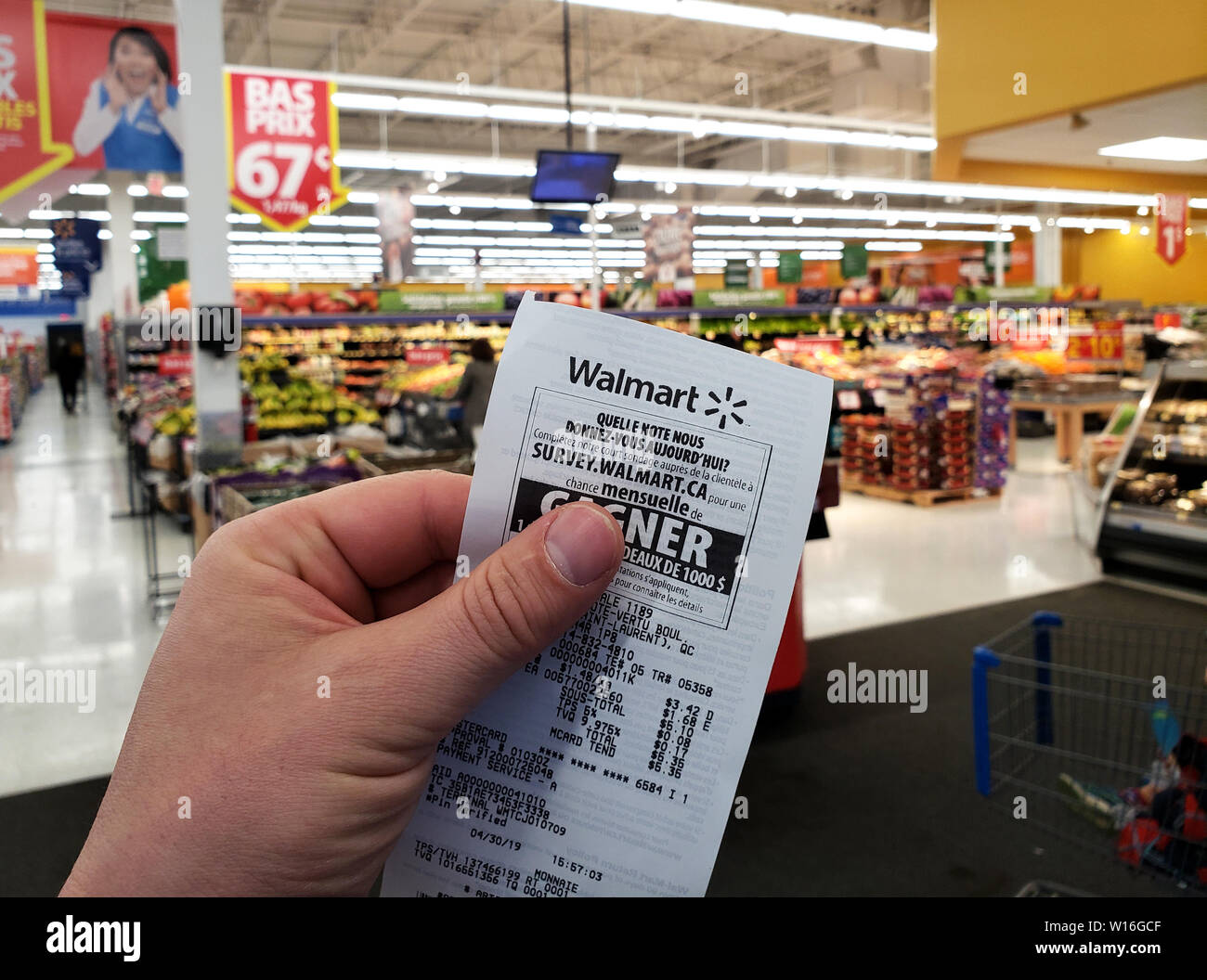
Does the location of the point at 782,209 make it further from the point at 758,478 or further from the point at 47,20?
the point at 758,478

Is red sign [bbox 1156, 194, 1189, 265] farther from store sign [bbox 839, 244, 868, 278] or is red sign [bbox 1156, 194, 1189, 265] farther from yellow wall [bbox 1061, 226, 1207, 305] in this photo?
yellow wall [bbox 1061, 226, 1207, 305]

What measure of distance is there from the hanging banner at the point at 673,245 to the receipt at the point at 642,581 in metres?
11.9

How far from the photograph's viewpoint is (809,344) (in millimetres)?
13242

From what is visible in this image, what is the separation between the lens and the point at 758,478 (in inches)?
31.4

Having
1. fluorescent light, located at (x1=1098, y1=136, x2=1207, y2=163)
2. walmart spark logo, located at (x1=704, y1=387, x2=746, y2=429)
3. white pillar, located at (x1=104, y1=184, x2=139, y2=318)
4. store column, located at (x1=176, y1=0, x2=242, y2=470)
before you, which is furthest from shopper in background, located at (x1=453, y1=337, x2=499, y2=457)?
white pillar, located at (x1=104, y1=184, x2=139, y2=318)

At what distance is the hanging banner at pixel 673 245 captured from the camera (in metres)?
12.4

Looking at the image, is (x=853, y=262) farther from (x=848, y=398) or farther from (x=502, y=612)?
(x=502, y=612)

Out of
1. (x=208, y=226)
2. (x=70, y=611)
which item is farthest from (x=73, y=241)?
(x=70, y=611)

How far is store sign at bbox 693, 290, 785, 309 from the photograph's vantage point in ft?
41.9

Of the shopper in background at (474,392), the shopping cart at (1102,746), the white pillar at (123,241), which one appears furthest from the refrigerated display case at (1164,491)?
the white pillar at (123,241)

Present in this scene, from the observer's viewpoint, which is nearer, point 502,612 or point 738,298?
point 502,612

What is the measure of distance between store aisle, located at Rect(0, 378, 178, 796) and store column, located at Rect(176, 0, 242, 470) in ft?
4.26

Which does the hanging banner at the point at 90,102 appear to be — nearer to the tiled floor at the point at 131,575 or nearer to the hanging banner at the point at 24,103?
the hanging banner at the point at 24,103

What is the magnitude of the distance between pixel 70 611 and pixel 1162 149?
22.6 ft
